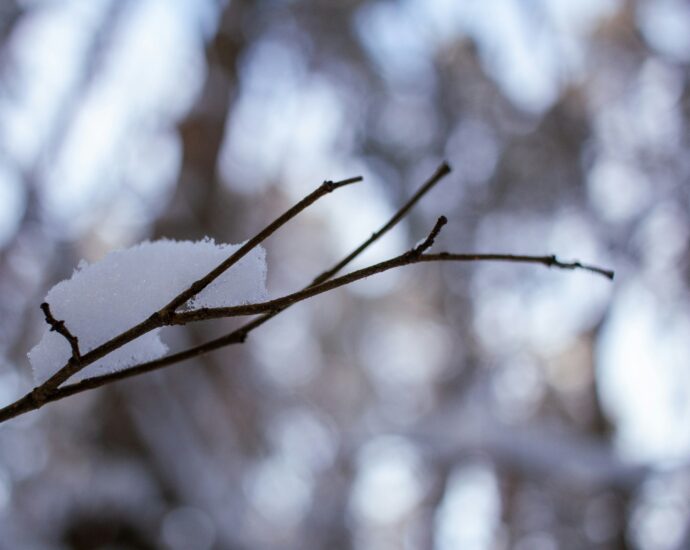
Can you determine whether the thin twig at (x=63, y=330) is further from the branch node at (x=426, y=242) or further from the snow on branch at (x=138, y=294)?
the branch node at (x=426, y=242)

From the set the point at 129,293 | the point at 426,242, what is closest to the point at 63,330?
the point at 129,293

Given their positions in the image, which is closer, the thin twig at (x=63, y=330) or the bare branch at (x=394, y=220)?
the thin twig at (x=63, y=330)

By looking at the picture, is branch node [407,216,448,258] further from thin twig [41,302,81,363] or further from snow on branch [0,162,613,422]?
thin twig [41,302,81,363]

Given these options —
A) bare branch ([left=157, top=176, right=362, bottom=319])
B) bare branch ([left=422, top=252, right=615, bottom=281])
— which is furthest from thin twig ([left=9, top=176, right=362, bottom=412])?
bare branch ([left=422, top=252, right=615, bottom=281])

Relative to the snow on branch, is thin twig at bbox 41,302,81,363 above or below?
below

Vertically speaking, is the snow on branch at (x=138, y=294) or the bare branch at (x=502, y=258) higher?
the bare branch at (x=502, y=258)

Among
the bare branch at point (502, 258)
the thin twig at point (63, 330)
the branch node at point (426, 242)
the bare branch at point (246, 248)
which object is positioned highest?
the bare branch at point (502, 258)

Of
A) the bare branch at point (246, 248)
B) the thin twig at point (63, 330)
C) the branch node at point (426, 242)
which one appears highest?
the branch node at point (426, 242)

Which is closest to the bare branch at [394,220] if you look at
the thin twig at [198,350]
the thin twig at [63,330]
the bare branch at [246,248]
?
the thin twig at [198,350]

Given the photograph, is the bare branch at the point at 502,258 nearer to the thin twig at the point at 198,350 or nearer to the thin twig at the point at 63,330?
the thin twig at the point at 198,350
